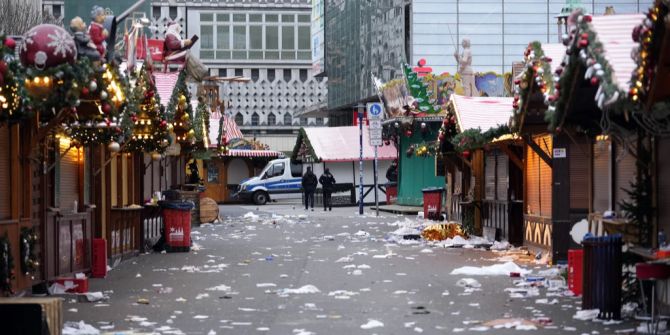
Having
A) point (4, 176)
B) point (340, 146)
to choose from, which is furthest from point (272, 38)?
point (4, 176)

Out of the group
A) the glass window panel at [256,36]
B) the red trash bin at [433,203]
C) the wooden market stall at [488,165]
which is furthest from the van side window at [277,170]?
the glass window panel at [256,36]

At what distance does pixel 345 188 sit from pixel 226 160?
47.1ft

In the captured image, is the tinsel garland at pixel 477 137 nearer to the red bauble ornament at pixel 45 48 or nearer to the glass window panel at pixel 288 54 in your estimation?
the red bauble ornament at pixel 45 48

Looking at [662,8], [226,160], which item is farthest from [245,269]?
[226,160]

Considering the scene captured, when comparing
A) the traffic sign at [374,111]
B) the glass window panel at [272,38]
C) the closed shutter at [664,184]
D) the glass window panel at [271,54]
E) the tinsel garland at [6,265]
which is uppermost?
the glass window panel at [272,38]

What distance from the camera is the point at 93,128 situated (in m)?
16.8

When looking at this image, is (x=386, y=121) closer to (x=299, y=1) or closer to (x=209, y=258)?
(x=209, y=258)

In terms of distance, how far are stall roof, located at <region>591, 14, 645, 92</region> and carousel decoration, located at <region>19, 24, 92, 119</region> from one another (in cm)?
535

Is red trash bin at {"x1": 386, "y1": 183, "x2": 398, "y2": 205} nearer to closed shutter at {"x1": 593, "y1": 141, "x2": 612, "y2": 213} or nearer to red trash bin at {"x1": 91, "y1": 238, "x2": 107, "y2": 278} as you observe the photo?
red trash bin at {"x1": 91, "y1": 238, "x2": 107, "y2": 278}

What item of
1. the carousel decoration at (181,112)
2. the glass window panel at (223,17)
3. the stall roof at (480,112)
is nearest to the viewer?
the carousel decoration at (181,112)

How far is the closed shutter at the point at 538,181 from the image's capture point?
21.0 meters

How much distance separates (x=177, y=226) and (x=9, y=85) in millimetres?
12685

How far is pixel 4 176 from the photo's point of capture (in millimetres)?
13883

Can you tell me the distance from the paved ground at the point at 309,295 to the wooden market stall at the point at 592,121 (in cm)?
179
